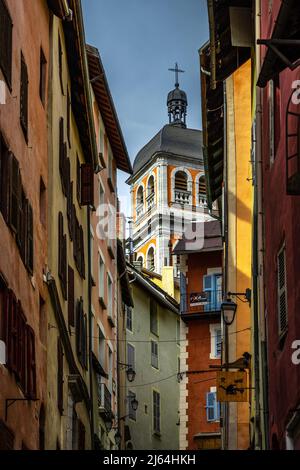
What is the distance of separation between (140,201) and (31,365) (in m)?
110

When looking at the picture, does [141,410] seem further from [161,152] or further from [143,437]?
[161,152]

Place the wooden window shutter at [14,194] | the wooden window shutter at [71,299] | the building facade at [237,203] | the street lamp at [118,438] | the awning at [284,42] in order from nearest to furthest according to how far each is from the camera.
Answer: the awning at [284,42] < the wooden window shutter at [14,194] < the wooden window shutter at [71,299] < the building facade at [237,203] < the street lamp at [118,438]

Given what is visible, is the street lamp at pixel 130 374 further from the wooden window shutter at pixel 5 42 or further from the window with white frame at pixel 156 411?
the wooden window shutter at pixel 5 42

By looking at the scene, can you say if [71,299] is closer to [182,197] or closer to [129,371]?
[129,371]

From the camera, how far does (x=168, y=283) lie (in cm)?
8125

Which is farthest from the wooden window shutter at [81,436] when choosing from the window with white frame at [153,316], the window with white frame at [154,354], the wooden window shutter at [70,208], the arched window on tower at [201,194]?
the arched window on tower at [201,194]

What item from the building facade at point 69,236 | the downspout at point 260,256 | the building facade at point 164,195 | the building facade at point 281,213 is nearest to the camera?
the building facade at point 281,213

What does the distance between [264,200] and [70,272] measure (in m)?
9.24

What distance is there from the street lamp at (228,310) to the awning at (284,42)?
18482mm

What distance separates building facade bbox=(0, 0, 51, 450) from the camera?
23.4 m

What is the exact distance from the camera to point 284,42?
17469 mm

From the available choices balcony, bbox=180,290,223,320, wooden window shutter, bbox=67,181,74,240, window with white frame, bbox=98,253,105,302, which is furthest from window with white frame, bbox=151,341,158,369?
wooden window shutter, bbox=67,181,74,240

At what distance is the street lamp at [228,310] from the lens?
37594mm
